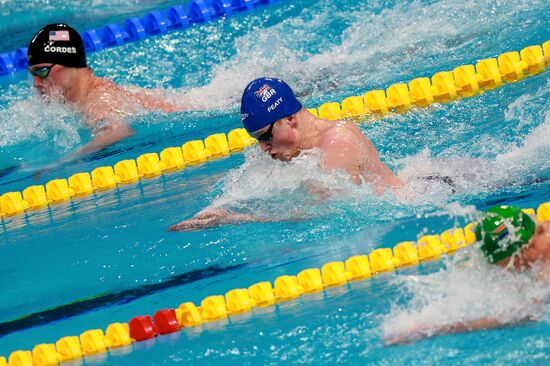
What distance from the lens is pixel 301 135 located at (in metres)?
4.92

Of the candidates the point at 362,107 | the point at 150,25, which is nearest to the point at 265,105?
the point at 362,107

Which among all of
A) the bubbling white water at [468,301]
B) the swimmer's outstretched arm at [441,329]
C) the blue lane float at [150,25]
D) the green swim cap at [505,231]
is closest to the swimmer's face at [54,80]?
the blue lane float at [150,25]

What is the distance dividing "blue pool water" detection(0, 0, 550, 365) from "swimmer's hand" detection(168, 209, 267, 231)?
0.05 metres

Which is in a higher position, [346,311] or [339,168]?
[339,168]

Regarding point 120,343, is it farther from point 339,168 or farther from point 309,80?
point 309,80

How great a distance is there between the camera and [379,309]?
388cm

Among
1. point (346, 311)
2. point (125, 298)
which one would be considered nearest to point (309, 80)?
point (125, 298)

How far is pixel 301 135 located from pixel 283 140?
0.09 metres

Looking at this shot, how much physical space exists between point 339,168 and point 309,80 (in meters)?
2.56

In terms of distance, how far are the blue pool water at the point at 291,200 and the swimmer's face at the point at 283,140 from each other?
7 centimetres

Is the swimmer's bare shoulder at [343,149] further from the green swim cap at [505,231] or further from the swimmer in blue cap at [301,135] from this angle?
the green swim cap at [505,231]

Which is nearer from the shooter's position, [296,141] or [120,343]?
[120,343]

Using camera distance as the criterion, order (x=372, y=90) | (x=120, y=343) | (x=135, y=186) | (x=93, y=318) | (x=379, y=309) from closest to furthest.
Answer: (x=379, y=309), (x=120, y=343), (x=93, y=318), (x=135, y=186), (x=372, y=90)

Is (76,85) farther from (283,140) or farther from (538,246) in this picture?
(538,246)
